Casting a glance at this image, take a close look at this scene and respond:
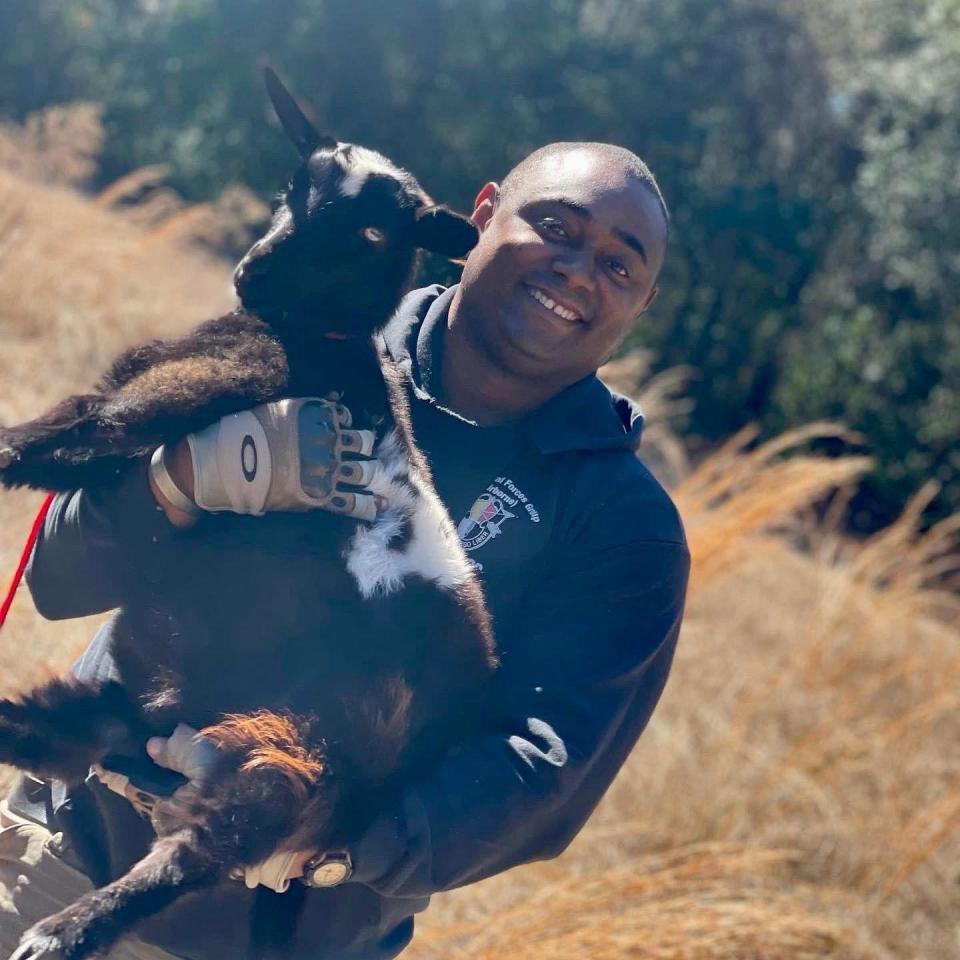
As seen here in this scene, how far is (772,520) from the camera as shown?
468cm

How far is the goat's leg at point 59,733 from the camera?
6.21ft

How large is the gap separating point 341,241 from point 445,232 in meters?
0.21

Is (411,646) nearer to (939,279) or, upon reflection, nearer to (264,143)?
(939,279)

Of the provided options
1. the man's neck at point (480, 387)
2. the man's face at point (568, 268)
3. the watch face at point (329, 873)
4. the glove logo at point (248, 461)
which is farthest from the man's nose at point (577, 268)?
the watch face at point (329, 873)

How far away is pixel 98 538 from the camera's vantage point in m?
1.91

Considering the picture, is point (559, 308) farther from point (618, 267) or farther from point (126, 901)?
point (126, 901)

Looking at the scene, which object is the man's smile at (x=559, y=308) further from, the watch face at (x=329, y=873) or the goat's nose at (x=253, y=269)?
the watch face at (x=329, y=873)

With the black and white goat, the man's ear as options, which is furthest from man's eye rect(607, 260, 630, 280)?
the black and white goat

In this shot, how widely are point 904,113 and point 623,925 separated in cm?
921

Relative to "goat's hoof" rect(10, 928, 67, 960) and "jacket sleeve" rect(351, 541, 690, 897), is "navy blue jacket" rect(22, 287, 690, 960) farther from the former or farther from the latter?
"goat's hoof" rect(10, 928, 67, 960)

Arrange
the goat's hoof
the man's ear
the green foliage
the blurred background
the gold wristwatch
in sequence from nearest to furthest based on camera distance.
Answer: the goat's hoof < the gold wristwatch < the man's ear < the blurred background < the green foliage

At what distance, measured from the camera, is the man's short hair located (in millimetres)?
2271

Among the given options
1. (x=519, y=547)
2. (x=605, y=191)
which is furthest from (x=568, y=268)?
(x=519, y=547)

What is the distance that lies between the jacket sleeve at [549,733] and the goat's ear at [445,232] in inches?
27.1
